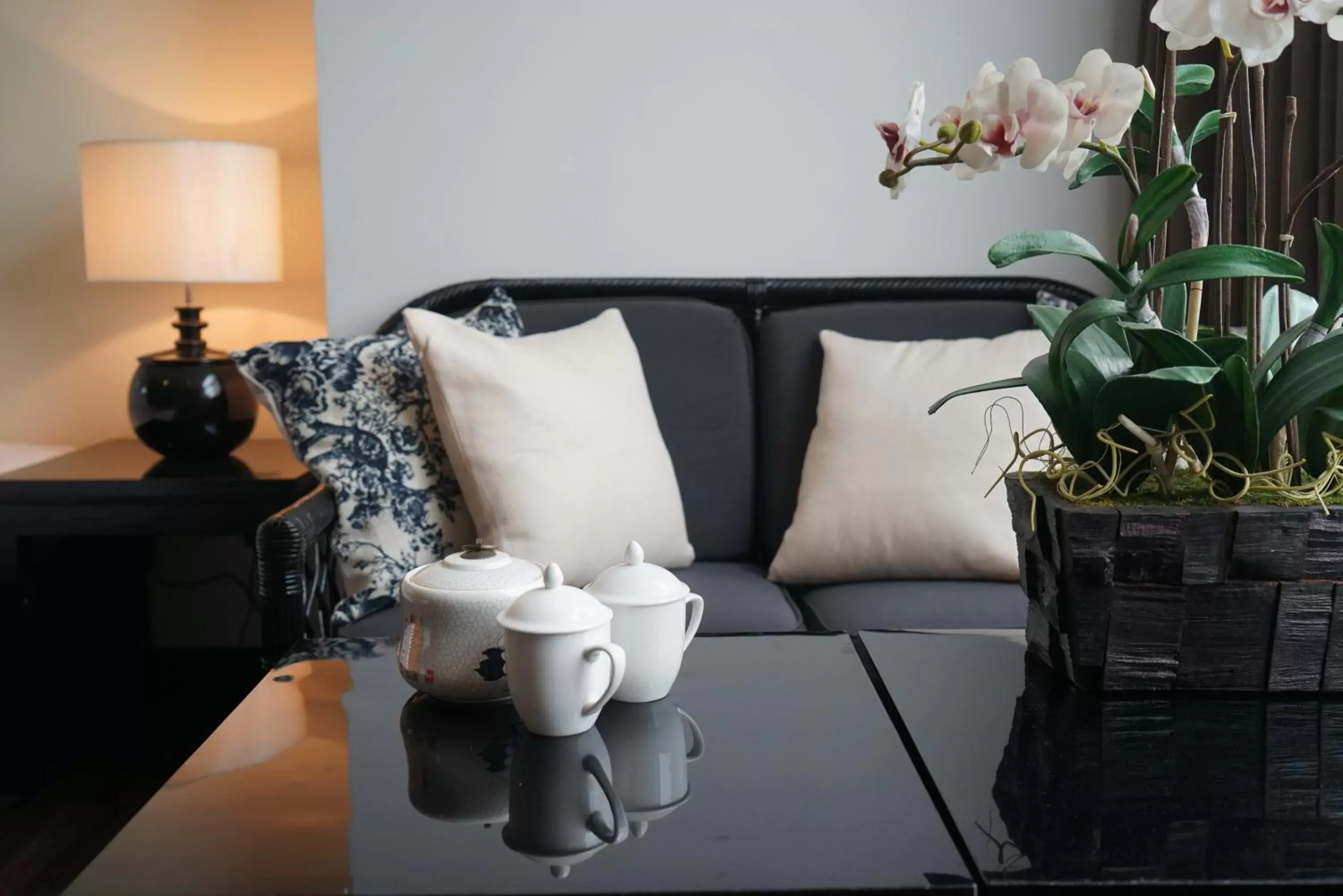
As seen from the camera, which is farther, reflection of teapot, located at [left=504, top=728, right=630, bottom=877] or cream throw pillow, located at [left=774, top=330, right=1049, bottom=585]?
cream throw pillow, located at [left=774, top=330, right=1049, bottom=585]

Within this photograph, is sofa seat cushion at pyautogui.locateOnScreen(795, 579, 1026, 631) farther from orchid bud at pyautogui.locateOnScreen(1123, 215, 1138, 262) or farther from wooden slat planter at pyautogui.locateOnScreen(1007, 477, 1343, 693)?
orchid bud at pyautogui.locateOnScreen(1123, 215, 1138, 262)

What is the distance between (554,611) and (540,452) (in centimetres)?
102

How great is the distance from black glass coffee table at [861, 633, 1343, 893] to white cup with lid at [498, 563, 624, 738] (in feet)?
0.82

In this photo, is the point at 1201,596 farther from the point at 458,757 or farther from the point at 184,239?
the point at 184,239

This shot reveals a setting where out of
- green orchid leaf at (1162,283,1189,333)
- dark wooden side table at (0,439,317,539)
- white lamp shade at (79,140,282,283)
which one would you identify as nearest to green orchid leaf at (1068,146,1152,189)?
green orchid leaf at (1162,283,1189,333)

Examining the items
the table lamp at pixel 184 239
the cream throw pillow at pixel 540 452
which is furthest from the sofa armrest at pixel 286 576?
the table lamp at pixel 184 239

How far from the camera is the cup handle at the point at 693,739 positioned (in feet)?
2.90

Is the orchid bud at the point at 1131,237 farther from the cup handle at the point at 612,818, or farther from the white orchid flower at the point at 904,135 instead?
the cup handle at the point at 612,818

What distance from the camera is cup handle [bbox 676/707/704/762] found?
34.8 inches

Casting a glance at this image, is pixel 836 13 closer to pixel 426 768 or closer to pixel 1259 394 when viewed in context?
pixel 1259 394

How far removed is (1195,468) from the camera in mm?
997

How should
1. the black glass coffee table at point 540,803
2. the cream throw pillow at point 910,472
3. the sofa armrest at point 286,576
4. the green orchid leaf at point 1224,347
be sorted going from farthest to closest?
the cream throw pillow at point 910,472
the sofa armrest at point 286,576
the green orchid leaf at point 1224,347
the black glass coffee table at point 540,803

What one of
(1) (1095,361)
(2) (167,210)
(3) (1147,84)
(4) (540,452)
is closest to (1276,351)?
(1) (1095,361)

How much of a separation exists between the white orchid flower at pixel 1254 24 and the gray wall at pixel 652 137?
1629 mm
